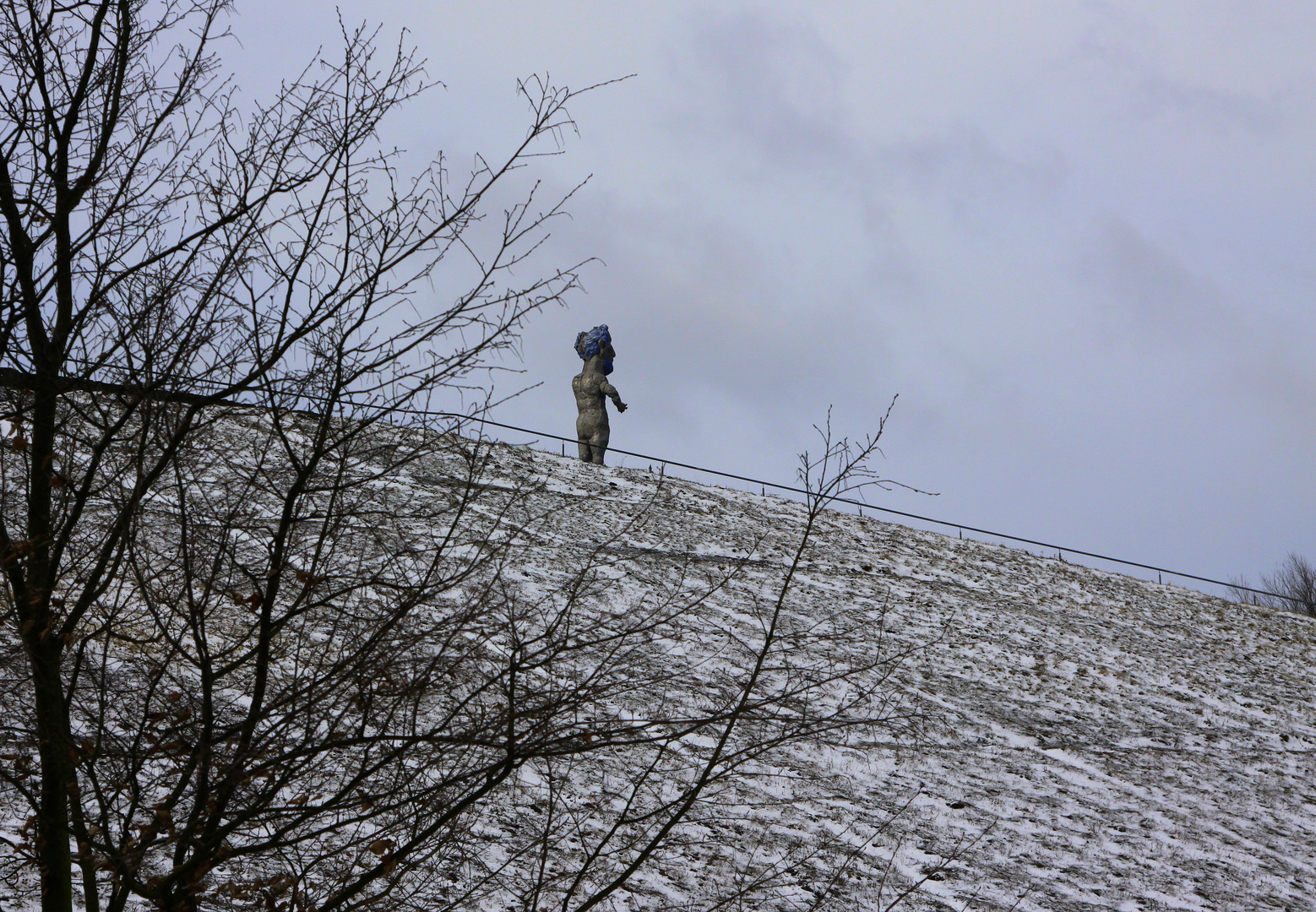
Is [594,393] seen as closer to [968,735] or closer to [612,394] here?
[612,394]

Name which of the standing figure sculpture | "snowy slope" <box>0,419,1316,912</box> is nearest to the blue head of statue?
the standing figure sculpture

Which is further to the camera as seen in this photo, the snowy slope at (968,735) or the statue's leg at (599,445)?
the statue's leg at (599,445)

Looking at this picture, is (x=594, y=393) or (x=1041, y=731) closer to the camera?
(x=1041, y=731)

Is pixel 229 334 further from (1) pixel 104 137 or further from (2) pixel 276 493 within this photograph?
(1) pixel 104 137

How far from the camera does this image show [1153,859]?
7715mm

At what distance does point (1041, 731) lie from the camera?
35.5ft

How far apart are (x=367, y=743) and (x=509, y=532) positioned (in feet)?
2.57

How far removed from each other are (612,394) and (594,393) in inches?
13.4

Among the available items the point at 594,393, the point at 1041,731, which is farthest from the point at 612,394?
the point at 1041,731

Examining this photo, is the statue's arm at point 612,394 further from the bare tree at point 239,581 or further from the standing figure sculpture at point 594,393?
the bare tree at point 239,581

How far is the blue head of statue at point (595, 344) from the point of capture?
733 inches

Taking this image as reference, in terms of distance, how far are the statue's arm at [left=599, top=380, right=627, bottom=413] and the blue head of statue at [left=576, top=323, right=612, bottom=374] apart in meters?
0.31

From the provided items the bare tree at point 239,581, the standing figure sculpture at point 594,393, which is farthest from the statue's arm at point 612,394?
the bare tree at point 239,581

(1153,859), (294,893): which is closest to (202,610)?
(294,893)
